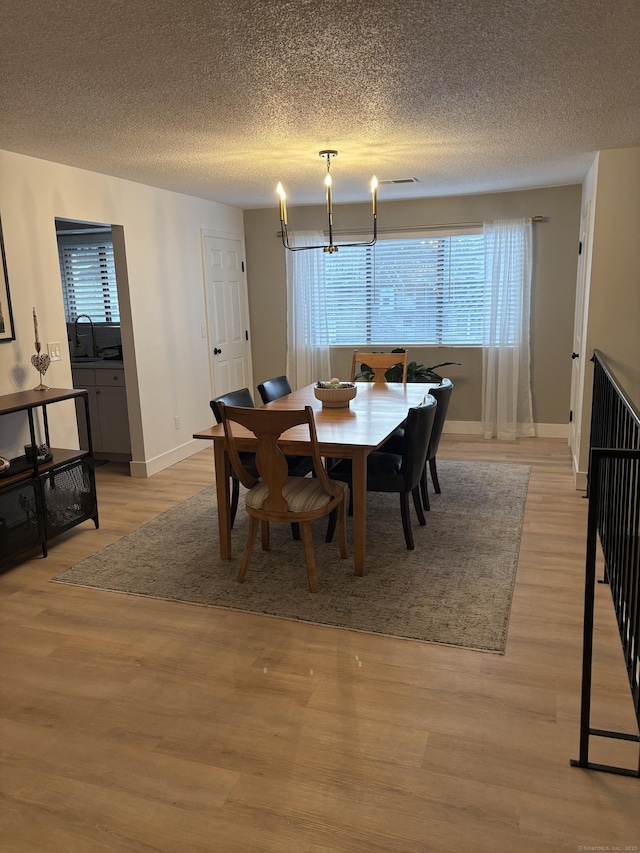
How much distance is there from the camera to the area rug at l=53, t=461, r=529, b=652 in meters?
2.93

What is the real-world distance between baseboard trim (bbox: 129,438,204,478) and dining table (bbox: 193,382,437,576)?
5.11 feet

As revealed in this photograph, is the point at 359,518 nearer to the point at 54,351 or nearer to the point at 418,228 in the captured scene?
the point at 54,351

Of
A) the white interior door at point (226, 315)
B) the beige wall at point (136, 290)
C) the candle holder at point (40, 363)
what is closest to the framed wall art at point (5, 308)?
the beige wall at point (136, 290)

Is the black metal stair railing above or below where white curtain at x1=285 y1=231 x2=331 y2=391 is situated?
below

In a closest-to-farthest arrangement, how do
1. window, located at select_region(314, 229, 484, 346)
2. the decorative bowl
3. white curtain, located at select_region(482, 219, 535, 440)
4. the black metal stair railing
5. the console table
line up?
the black metal stair railing → the console table → the decorative bowl → white curtain, located at select_region(482, 219, 535, 440) → window, located at select_region(314, 229, 484, 346)

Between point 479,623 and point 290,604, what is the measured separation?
2.91ft

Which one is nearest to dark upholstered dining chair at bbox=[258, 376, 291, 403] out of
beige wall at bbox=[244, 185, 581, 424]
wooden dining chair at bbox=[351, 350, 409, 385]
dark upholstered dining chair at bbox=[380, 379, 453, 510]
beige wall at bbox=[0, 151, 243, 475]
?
wooden dining chair at bbox=[351, 350, 409, 385]

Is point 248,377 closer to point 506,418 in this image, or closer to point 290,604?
point 506,418

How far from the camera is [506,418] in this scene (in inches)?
250

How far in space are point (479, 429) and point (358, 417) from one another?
312 cm

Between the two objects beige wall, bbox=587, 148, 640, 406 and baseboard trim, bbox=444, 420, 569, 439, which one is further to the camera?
baseboard trim, bbox=444, 420, 569, 439

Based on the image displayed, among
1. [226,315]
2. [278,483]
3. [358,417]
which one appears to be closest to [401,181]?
[226,315]

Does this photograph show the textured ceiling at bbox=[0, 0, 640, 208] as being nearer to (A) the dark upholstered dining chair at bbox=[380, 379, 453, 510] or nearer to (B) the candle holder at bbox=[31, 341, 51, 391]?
(B) the candle holder at bbox=[31, 341, 51, 391]

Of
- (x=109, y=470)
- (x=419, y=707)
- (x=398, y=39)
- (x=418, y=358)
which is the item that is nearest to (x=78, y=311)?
(x=109, y=470)
